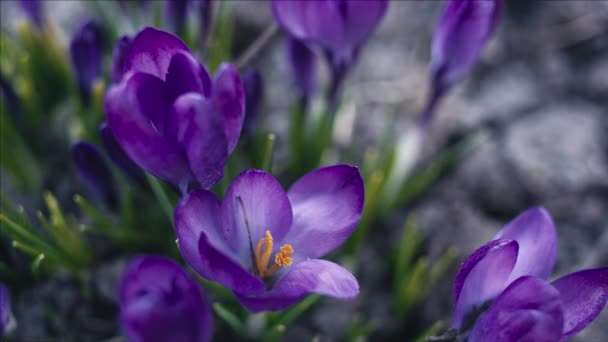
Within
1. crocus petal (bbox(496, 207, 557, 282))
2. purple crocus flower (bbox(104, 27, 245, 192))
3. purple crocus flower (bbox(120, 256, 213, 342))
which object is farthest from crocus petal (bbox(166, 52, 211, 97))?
crocus petal (bbox(496, 207, 557, 282))

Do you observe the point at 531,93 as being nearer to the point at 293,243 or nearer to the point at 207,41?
the point at 207,41

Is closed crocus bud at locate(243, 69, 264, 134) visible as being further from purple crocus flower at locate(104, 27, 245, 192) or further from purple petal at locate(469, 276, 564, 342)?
purple petal at locate(469, 276, 564, 342)

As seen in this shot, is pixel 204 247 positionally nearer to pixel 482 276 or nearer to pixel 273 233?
pixel 273 233

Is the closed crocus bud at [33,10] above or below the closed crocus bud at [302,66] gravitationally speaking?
above

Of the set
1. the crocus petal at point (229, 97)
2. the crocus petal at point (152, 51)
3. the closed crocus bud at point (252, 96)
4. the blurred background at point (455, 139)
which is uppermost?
the crocus petal at point (152, 51)

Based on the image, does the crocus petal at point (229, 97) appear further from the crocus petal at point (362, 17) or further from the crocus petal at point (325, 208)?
the crocus petal at point (362, 17)

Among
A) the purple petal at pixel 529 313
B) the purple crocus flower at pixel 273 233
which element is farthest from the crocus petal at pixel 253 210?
the purple petal at pixel 529 313
